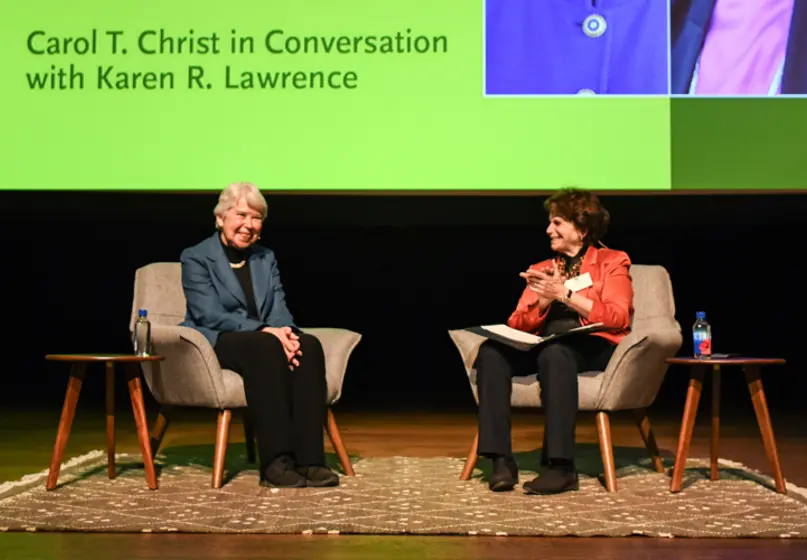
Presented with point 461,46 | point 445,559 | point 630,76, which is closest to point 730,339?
point 630,76

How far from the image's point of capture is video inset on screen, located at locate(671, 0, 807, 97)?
4828 millimetres

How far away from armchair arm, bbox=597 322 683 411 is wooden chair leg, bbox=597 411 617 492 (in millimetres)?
42

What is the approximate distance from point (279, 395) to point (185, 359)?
344 millimetres

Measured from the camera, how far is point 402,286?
6598 mm

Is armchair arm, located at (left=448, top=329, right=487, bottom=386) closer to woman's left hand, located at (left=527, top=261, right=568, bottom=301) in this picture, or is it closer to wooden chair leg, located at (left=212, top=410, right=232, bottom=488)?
woman's left hand, located at (left=527, top=261, right=568, bottom=301)

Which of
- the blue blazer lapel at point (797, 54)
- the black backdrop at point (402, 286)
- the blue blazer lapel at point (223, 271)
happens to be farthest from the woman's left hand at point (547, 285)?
the black backdrop at point (402, 286)

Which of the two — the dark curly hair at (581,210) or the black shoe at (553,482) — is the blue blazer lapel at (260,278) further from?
the black shoe at (553,482)

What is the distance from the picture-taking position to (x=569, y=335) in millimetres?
3703

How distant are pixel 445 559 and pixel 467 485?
1063mm

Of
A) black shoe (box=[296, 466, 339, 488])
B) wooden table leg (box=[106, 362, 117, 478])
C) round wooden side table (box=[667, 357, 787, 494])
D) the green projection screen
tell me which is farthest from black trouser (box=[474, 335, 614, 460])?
the green projection screen

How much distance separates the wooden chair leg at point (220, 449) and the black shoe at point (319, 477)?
25 centimetres

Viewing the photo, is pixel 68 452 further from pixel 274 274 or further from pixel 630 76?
pixel 630 76

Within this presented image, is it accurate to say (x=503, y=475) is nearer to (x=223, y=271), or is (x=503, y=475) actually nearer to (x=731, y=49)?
(x=223, y=271)

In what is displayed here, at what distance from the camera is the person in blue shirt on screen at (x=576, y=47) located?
4.82 m
